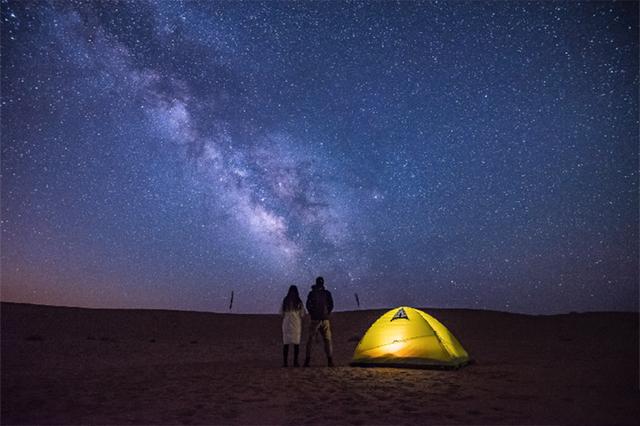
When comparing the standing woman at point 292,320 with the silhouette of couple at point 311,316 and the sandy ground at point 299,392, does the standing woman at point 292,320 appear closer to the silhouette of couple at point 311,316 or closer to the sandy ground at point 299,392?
the silhouette of couple at point 311,316

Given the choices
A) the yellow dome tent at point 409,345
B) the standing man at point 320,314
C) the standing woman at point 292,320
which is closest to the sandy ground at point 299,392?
the yellow dome tent at point 409,345

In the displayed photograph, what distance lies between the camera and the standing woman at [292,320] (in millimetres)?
12305

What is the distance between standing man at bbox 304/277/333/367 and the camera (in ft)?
39.9

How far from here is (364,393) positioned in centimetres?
830

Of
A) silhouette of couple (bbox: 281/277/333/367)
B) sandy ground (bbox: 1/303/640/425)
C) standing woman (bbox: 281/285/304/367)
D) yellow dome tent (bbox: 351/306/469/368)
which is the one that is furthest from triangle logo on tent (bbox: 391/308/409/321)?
standing woman (bbox: 281/285/304/367)

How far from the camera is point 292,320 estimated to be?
12.3 metres

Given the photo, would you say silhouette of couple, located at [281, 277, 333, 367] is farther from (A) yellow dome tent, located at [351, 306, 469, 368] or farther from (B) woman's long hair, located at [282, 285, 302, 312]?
(A) yellow dome tent, located at [351, 306, 469, 368]

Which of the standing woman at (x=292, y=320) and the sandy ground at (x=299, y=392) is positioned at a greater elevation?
the standing woman at (x=292, y=320)

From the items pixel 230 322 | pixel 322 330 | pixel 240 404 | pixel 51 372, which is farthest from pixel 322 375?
pixel 230 322

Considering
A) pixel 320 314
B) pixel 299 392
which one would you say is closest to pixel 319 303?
pixel 320 314

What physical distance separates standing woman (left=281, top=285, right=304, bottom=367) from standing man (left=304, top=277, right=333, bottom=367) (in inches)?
14.4

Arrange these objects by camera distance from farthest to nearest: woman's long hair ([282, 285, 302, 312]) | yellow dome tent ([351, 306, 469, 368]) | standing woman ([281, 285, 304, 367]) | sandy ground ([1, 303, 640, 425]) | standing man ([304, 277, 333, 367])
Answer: woman's long hair ([282, 285, 302, 312]), standing woman ([281, 285, 304, 367]), standing man ([304, 277, 333, 367]), yellow dome tent ([351, 306, 469, 368]), sandy ground ([1, 303, 640, 425])

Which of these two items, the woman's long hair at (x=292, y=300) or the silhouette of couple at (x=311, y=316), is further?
the woman's long hair at (x=292, y=300)

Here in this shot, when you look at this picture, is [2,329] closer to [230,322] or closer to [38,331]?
[38,331]
